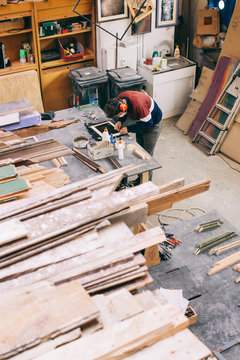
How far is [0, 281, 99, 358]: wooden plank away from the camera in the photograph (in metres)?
1.32

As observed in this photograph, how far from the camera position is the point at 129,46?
6.73m

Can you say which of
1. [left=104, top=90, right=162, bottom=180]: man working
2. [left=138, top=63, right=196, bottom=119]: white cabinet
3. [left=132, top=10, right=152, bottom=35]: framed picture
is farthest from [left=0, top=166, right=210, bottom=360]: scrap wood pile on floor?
[left=132, top=10, right=152, bottom=35]: framed picture

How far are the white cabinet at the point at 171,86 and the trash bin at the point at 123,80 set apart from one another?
0.95ft

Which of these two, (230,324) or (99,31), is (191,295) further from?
(99,31)

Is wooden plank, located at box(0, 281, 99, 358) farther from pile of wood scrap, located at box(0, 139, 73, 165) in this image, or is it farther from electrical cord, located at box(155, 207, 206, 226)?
electrical cord, located at box(155, 207, 206, 226)

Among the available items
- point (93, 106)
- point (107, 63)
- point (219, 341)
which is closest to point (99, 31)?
point (107, 63)

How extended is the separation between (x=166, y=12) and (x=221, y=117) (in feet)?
6.94

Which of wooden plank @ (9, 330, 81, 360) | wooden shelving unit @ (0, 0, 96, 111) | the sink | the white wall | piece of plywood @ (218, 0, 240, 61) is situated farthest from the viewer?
the sink

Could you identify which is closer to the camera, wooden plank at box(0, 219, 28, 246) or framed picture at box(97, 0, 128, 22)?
wooden plank at box(0, 219, 28, 246)

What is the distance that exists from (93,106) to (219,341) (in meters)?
3.74

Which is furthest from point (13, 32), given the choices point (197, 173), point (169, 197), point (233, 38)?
point (169, 197)

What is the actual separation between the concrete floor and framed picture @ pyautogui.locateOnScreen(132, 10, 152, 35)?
1.65 m

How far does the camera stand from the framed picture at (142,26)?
6.70 m

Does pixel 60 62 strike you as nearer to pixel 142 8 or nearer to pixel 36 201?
pixel 142 8
